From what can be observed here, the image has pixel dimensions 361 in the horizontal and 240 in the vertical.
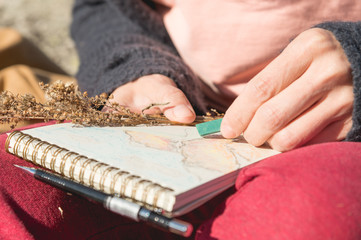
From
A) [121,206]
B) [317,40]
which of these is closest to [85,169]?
[121,206]

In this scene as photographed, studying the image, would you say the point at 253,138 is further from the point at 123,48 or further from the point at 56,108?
the point at 123,48

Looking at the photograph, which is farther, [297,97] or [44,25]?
[44,25]

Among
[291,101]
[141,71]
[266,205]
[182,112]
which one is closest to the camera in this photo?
[266,205]

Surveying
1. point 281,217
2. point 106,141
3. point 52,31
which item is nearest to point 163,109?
point 106,141

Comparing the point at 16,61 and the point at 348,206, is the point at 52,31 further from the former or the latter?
the point at 348,206

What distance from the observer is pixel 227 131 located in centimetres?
66

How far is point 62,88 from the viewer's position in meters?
0.68

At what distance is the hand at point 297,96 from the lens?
632 mm

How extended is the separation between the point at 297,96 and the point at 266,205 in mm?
228

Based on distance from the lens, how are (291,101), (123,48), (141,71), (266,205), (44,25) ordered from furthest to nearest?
(44,25), (123,48), (141,71), (291,101), (266,205)

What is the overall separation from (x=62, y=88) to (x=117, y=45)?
1.57 ft

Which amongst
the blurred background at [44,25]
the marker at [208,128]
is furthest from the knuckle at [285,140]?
the blurred background at [44,25]

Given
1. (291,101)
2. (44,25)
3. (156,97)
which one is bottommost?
(44,25)

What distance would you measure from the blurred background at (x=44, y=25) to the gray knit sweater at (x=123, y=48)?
858 mm
